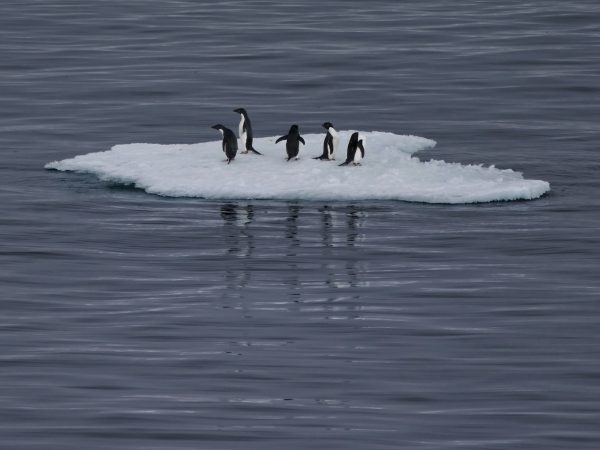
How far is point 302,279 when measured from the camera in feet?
67.6

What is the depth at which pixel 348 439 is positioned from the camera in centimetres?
1445

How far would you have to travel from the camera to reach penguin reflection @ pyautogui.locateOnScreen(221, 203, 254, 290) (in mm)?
20766

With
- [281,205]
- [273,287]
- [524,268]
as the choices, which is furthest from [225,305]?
[281,205]

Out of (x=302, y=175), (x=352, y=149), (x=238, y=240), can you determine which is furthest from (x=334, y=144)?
(x=238, y=240)

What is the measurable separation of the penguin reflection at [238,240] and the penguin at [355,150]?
2.14 m

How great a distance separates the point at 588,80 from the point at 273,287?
20576mm

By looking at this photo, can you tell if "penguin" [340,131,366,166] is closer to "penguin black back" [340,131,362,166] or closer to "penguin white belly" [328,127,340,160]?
"penguin black back" [340,131,362,166]

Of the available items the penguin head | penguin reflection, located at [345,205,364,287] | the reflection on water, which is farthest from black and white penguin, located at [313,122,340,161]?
penguin reflection, located at [345,205,364,287]

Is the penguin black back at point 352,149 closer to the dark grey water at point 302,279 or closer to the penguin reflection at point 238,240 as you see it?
the dark grey water at point 302,279

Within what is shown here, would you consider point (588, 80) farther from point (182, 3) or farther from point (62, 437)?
point (62, 437)

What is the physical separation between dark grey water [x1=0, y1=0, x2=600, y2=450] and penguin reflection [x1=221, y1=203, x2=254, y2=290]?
2.1 inches

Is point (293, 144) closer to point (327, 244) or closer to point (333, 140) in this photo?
point (333, 140)

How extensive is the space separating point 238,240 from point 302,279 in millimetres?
2600

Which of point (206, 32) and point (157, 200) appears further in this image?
point (206, 32)
